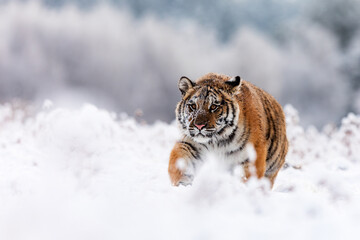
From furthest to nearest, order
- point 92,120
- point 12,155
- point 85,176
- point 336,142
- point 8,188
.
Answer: point 336,142, point 92,120, point 12,155, point 8,188, point 85,176

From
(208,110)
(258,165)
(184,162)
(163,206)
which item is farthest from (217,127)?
(163,206)

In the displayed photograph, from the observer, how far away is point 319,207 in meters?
3.10

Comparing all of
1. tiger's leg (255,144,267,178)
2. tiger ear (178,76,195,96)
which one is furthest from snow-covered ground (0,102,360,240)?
tiger ear (178,76,195,96)

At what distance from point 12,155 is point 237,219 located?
580 cm

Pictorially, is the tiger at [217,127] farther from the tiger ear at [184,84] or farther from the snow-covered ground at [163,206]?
the snow-covered ground at [163,206]

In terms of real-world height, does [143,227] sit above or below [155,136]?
below

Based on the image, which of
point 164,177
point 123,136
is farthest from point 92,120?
point 164,177

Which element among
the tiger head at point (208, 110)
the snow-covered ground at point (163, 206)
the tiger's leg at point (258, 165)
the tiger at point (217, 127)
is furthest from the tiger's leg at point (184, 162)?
the tiger's leg at point (258, 165)

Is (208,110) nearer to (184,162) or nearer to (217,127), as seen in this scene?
(217,127)

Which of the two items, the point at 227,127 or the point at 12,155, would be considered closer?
the point at 227,127

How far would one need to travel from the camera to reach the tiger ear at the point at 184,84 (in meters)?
4.82

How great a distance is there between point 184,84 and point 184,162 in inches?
38.0

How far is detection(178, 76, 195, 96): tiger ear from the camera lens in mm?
4820

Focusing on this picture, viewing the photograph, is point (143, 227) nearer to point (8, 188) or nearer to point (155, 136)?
point (8, 188)
